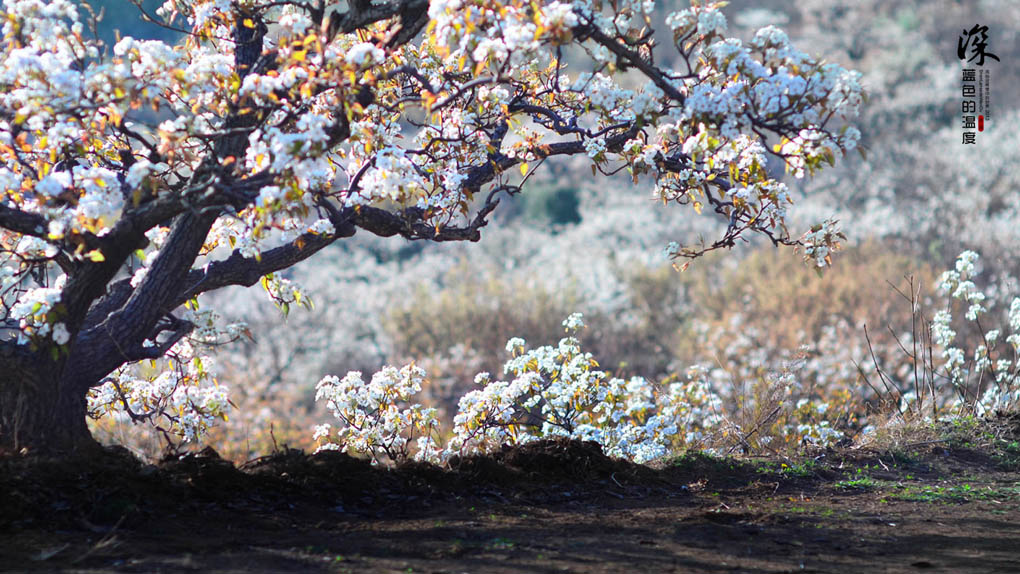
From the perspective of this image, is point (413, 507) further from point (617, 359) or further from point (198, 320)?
point (617, 359)

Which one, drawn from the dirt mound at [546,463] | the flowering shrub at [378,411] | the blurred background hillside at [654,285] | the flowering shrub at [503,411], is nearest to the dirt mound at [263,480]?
the dirt mound at [546,463]

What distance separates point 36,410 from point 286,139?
228 centimetres

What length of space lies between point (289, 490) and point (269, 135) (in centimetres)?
198

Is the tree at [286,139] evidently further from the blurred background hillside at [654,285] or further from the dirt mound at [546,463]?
the blurred background hillside at [654,285]

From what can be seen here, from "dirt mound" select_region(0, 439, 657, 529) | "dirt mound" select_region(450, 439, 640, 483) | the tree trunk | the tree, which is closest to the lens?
the tree

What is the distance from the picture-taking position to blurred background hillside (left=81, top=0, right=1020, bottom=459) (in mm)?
15492

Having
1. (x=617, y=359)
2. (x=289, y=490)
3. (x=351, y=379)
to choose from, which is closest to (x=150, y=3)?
(x=617, y=359)

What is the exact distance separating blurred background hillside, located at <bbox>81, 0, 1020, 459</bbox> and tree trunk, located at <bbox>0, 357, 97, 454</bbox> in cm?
602

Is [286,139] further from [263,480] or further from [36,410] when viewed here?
[36,410]

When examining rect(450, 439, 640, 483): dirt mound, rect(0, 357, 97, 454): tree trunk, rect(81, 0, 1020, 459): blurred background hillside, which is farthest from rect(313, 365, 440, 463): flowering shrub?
rect(81, 0, 1020, 459): blurred background hillside

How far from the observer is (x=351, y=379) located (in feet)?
20.6

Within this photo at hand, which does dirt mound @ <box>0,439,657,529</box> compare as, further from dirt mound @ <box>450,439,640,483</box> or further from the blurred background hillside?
the blurred background hillside

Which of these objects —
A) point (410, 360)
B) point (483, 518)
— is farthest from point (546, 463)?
point (410, 360)

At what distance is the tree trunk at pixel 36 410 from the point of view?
4.38 metres
